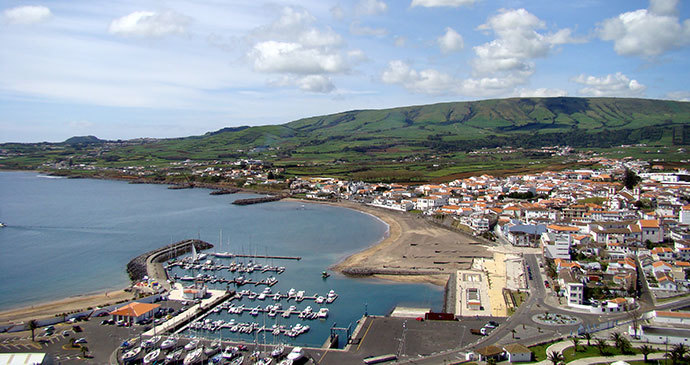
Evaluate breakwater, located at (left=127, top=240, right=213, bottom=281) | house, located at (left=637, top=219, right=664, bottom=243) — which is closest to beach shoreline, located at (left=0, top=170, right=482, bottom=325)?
breakwater, located at (left=127, top=240, right=213, bottom=281)

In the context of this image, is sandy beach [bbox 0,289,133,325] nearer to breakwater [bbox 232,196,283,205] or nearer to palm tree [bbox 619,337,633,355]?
palm tree [bbox 619,337,633,355]

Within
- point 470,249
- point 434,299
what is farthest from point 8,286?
point 470,249

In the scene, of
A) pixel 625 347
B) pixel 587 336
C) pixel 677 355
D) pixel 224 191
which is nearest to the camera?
pixel 677 355

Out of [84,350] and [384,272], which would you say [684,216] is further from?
[84,350]

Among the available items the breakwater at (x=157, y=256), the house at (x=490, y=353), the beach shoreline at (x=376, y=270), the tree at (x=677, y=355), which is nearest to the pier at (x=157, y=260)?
the breakwater at (x=157, y=256)

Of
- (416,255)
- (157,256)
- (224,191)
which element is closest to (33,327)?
(157,256)

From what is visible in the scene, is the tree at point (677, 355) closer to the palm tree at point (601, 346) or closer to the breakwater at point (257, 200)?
the palm tree at point (601, 346)
